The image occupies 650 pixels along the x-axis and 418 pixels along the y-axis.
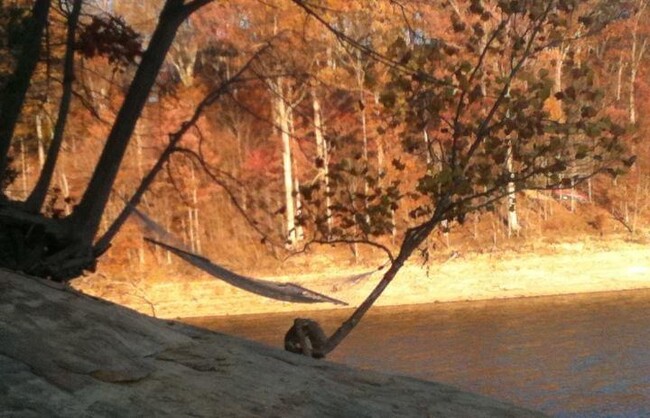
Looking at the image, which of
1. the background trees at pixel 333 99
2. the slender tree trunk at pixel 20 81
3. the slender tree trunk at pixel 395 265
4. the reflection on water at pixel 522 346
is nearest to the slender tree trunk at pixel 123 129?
the background trees at pixel 333 99

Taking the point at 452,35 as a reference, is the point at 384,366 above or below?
below

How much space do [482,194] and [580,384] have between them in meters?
6.65

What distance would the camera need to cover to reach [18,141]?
10.8 metres

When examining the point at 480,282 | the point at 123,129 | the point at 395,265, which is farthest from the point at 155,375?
the point at 480,282

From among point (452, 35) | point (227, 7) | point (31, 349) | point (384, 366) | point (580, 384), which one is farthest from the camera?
point (384, 366)

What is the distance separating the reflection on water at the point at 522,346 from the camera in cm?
1453

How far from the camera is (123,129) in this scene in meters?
8.49

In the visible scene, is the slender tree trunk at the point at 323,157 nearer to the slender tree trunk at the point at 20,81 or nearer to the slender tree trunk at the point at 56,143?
the slender tree trunk at the point at 56,143

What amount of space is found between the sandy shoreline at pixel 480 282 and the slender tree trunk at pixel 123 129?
20.3 m

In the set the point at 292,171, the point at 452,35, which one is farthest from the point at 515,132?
the point at 292,171

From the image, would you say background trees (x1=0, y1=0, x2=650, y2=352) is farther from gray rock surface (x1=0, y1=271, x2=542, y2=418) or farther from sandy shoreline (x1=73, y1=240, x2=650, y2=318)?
sandy shoreline (x1=73, y1=240, x2=650, y2=318)

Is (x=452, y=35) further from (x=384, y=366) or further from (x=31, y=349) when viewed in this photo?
(x=384, y=366)

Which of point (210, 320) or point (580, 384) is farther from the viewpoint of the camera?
point (210, 320)

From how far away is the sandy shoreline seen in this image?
30391 mm
